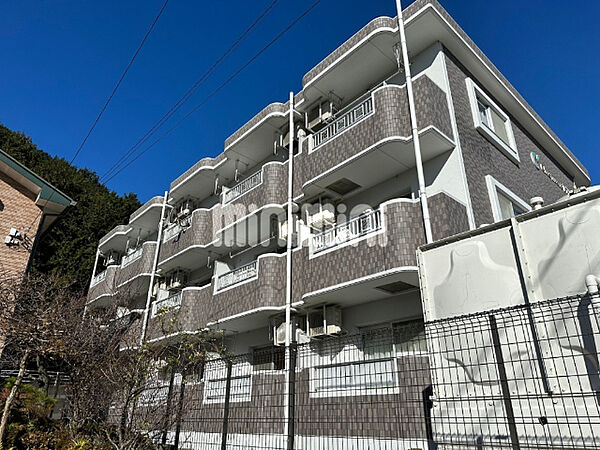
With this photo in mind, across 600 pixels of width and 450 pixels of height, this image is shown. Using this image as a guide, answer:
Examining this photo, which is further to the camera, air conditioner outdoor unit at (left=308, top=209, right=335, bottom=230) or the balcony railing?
the balcony railing

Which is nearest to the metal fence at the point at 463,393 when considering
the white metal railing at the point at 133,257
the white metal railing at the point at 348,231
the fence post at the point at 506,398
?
the fence post at the point at 506,398

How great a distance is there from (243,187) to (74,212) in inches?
712

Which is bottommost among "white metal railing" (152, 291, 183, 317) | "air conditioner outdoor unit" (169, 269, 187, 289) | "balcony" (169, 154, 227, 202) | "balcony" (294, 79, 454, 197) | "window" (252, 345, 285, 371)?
"window" (252, 345, 285, 371)

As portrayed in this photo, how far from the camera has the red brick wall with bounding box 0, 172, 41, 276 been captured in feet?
42.3

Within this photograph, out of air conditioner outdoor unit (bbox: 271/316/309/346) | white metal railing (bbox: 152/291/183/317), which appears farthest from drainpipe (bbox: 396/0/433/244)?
white metal railing (bbox: 152/291/183/317)

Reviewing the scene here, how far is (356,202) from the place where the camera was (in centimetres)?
1102

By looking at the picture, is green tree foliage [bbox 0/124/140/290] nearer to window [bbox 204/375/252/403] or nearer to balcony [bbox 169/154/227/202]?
balcony [bbox 169/154/227/202]

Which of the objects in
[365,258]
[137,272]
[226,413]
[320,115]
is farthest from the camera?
[137,272]

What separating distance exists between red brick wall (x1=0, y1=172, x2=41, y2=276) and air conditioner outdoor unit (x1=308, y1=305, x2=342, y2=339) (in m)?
9.47

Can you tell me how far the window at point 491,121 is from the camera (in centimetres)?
1043

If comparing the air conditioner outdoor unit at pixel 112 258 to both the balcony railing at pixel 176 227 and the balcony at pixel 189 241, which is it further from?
the balcony at pixel 189 241

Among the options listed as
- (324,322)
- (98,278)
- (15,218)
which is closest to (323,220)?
(324,322)

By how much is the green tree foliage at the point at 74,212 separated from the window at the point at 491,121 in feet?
75.0

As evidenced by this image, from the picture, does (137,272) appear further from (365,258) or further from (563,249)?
(563,249)
